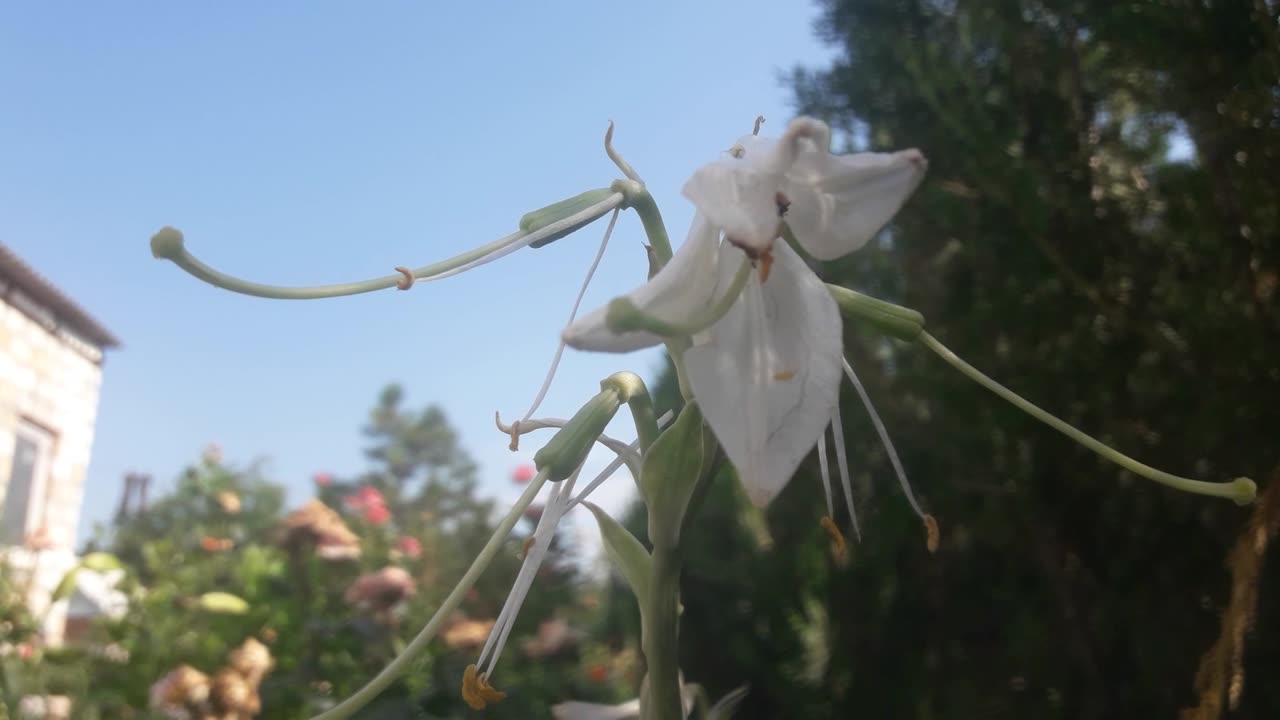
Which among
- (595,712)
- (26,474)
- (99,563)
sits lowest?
(595,712)

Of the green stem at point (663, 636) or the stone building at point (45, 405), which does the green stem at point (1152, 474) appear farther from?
the stone building at point (45, 405)

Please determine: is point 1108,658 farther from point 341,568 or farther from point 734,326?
point 341,568

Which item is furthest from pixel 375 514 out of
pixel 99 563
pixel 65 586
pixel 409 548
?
pixel 65 586

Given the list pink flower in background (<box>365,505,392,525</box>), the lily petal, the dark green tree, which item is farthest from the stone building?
the lily petal

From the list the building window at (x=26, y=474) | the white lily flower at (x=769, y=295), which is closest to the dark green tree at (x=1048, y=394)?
the white lily flower at (x=769, y=295)

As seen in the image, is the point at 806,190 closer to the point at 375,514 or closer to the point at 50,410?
the point at 375,514

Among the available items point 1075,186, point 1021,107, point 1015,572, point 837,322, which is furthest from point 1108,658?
point 837,322

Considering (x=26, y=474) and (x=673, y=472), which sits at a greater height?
(x=26, y=474)
